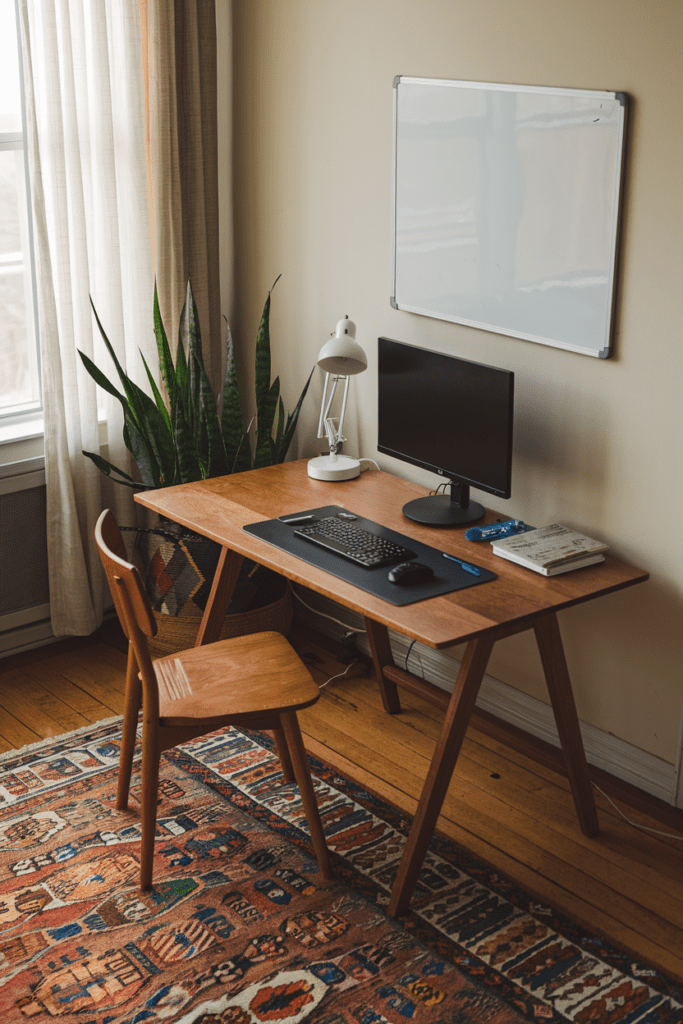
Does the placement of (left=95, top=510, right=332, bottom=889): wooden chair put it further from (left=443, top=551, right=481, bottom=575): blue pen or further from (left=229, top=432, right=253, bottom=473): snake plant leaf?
(left=229, top=432, right=253, bottom=473): snake plant leaf

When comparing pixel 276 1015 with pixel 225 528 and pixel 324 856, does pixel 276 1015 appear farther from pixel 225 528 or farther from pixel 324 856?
pixel 225 528

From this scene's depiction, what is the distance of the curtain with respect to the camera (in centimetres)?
332

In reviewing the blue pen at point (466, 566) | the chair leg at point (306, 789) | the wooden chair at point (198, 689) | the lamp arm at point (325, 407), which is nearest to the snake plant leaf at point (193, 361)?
the lamp arm at point (325, 407)

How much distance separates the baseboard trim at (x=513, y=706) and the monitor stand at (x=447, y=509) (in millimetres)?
607

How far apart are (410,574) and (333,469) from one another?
0.75 meters

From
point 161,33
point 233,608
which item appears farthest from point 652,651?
point 161,33

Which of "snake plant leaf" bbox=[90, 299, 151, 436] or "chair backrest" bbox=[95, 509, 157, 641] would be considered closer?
"chair backrest" bbox=[95, 509, 157, 641]

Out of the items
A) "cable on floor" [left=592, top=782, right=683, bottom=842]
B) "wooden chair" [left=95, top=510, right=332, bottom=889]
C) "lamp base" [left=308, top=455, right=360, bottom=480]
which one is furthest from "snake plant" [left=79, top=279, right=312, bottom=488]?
"cable on floor" [left=592, top=782, right=683, bottom=842]

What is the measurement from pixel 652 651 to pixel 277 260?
1.80 m

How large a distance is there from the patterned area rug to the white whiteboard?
4.46ft

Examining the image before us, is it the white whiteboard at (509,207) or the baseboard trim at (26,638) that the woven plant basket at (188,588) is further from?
the white whiteboard at (509,207)

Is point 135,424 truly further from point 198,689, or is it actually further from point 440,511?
point 198,689

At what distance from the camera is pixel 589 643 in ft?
9.25

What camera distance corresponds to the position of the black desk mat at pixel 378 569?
7.70ft
